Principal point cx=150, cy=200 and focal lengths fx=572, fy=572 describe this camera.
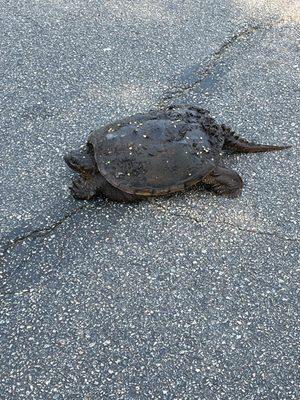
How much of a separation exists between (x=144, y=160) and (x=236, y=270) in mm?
783

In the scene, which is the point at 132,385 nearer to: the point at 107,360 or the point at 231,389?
the point at 107,360

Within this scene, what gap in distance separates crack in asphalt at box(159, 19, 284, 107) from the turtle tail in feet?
2.14

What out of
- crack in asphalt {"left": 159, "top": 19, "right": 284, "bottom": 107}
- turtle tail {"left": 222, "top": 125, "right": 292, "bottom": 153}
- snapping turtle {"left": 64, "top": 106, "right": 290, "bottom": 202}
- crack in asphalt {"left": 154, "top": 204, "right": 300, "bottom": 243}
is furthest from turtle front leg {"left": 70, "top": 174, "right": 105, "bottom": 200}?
crack in asphalt {"left": 159, "top": 19, "right": 284, "bottom": 107}

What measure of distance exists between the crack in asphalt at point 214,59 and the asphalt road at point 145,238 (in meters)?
0.02

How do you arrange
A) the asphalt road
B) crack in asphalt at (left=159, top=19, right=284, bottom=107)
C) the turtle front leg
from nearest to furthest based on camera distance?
the asphalt road, the turtle front leg, crack in asphalt at (left=159, top=19, right=284, bottom=107)

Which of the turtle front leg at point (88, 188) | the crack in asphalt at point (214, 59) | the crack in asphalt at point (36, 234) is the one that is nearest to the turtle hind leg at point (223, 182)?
the turtle front leg at point (88, 188)

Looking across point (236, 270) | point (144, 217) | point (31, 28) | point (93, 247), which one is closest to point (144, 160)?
point (144, 217)

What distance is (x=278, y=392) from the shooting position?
8.06 feet

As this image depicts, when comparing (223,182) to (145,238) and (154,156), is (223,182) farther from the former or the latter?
(145,238)

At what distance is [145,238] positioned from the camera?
10.2 ft

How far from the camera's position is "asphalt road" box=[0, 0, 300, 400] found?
254 cm

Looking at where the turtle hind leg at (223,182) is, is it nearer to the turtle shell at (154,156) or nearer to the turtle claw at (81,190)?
the turtle shell at (154,156)

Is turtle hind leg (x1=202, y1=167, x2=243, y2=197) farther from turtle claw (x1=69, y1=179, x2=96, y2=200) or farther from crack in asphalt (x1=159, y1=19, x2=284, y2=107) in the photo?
crack in asphalt (x1=159, y1=19, x2=284, y2=107)

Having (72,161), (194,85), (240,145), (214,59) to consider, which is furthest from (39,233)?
(214,59)
